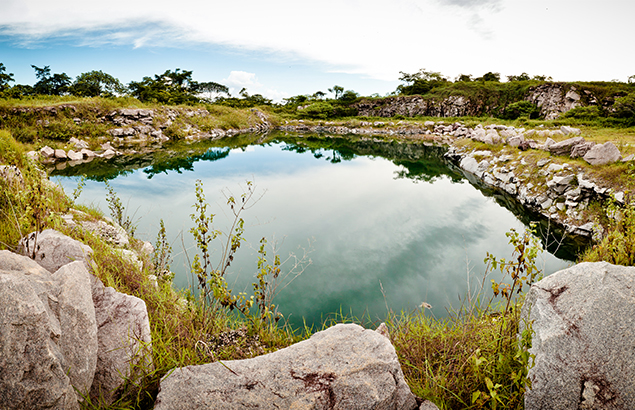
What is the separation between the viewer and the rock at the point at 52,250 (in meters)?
2.81

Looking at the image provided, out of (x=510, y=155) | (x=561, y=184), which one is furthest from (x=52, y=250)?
(x=510, y=155)

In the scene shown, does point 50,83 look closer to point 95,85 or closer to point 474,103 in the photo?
point 95,85

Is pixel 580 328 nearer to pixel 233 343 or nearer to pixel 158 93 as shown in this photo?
pixel 233 343

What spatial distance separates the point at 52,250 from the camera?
9.50ft

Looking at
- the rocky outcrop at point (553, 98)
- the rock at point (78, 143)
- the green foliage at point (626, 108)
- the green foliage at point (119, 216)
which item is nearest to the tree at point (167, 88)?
the rock at point (78, 143)

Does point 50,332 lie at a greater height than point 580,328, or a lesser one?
greater

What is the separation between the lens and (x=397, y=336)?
10.9 feet

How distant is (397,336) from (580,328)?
5.50 ft

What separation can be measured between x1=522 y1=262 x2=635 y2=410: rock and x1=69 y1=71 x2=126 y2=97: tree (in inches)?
1656

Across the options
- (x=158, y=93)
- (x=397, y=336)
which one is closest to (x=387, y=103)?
(x=158, y=93)

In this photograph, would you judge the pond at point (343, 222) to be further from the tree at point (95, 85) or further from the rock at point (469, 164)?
the tree at point (95, 85)

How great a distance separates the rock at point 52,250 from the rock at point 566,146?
49.9 feet

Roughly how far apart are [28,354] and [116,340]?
0.71 meters

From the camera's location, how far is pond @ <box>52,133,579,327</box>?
217 inches
